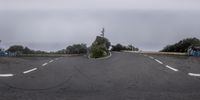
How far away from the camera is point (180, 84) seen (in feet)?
33.3

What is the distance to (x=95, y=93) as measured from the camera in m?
8.56

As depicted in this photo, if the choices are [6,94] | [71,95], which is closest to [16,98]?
[6,94]

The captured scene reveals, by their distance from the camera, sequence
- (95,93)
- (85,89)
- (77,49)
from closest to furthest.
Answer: (95,93) → (85,89) → (77,49)

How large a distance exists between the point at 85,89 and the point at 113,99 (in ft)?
5.14

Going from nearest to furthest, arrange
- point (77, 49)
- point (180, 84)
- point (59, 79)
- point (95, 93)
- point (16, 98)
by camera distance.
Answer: point (16, 98) < point (95, 93) < point (180, 84) < point (59, 79) < point (77, 49)

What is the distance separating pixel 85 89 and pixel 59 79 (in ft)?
7.44

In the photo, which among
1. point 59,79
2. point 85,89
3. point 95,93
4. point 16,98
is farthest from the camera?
point 59,79

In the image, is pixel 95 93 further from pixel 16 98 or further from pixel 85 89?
pixel 16 98

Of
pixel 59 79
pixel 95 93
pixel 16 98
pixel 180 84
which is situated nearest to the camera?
pixel 16 98

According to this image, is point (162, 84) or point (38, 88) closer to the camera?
point (38, 88)

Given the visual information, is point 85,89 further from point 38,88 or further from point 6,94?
point 6,94

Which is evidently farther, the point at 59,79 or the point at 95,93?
the point at 59,79

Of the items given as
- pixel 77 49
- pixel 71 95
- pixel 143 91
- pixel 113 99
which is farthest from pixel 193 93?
pixel 77 49

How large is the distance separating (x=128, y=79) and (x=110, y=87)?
1906 mm
